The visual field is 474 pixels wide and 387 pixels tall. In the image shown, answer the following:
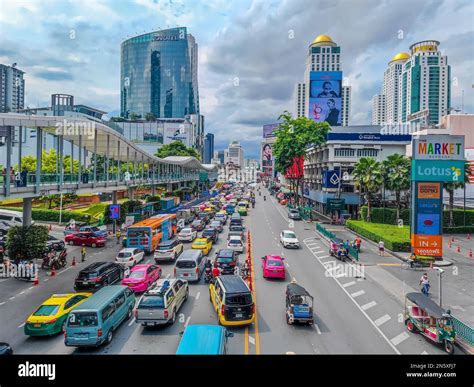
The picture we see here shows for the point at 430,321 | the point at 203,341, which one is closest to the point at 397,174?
the point at 430,321

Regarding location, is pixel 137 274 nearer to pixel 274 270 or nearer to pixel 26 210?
pixel 274 270

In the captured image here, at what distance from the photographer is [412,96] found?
608 feet

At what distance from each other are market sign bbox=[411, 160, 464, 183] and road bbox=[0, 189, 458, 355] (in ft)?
25.5

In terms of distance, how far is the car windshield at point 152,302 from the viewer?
46.3 feet

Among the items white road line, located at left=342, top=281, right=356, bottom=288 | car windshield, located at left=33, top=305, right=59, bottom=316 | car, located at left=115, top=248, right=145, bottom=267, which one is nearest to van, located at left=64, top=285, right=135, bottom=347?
car windshield, located at left=33, top=305, right=59, bottom=316

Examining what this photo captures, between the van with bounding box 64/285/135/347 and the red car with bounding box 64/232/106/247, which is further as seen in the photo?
the red car with bounding box 64/232/106/247

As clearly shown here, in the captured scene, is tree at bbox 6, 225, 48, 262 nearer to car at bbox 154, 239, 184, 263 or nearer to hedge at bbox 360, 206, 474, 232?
car at bbox 154, 239, 184, 263

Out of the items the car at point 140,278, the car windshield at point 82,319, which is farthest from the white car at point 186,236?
the car windshield at point 82,319

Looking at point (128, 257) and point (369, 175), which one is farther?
point (369, 175)

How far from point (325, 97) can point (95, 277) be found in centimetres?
10048

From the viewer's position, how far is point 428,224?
2527 cm

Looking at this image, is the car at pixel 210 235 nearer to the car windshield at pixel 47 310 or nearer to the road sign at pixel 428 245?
the road sign at pixel 428 245

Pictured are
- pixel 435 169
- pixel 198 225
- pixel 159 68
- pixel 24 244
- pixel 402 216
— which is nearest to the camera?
pixel 24 244

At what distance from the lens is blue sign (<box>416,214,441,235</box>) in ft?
82.6
